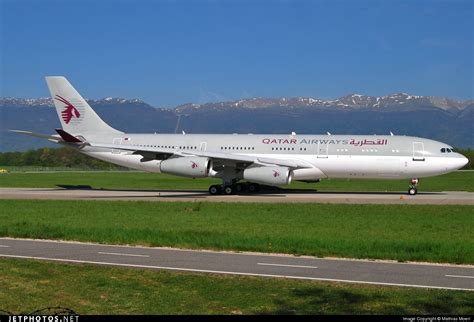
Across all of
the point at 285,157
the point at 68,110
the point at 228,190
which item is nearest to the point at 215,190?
the point at 228,190

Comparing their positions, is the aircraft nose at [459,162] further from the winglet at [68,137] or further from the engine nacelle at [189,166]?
the winglet at [68,137]

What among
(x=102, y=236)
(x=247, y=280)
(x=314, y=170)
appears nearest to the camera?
(x=247, y=280)

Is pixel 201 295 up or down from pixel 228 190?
down

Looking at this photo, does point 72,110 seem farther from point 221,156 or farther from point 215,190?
point 221,156

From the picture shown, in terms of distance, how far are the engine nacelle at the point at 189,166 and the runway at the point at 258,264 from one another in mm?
19244

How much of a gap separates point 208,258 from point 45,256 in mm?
3898

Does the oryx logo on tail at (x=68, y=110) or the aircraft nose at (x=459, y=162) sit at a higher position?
the oryx logo on tail at (x=68, y=110)

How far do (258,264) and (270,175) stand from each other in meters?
21.6

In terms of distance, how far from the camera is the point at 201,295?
10.4 meters

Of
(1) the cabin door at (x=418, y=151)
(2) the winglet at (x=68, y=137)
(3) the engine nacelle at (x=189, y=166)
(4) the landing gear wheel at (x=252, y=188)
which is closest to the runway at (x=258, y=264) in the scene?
(3) the engine nacelle at (x=189, y=166)

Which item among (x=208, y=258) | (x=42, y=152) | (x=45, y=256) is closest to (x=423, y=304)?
(x=208, y=258)

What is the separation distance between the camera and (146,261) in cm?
1413

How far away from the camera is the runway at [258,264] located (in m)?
12.1

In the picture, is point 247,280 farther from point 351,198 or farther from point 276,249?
point 351,198
